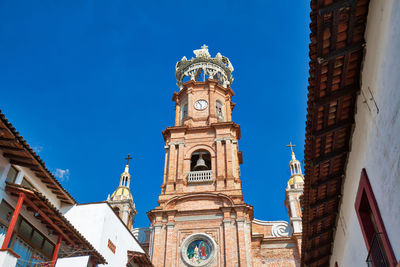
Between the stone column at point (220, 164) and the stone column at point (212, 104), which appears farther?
the stone column at point (212, 104)

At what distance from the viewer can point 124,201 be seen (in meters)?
49.6

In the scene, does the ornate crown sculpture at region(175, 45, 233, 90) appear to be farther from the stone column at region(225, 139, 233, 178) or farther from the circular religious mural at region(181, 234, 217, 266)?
the circular religious mural at region(181, 234, 217, 266)

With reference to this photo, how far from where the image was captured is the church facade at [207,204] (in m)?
25.7

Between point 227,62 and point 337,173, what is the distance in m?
32.9

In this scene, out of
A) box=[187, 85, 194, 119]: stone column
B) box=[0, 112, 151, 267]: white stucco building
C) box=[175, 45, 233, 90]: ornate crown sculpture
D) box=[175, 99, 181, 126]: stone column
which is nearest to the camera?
box=[0, 112, 151, 267]: white stucco building

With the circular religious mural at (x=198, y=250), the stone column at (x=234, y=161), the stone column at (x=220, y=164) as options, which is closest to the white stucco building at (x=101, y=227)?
the circular religious mural at (x=198, y=250)

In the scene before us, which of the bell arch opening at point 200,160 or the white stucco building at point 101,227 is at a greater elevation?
the bell arch opening at point 200,160

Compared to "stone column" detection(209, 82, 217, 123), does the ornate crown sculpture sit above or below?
above

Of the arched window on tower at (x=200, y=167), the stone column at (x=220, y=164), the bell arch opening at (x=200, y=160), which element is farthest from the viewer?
the bell arch opening at (x=200, y=160)

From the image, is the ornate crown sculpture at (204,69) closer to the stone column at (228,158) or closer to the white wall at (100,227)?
the stone column at (228,158)

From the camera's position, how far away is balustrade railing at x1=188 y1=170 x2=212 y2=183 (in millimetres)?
29234

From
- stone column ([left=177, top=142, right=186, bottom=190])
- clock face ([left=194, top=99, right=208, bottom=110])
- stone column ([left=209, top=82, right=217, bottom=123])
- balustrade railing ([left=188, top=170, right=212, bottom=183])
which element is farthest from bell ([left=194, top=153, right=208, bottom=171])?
clock face ([left=194, top=99, right=208, bottom=110])

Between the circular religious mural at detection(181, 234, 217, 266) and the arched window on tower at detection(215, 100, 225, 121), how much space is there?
11552mm

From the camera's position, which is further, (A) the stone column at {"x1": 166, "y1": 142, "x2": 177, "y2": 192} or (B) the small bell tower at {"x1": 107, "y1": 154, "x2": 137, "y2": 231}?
(B) the small bell tower at {"x1": 107, "y1": 154, "x2": 137, "y2": 231}
